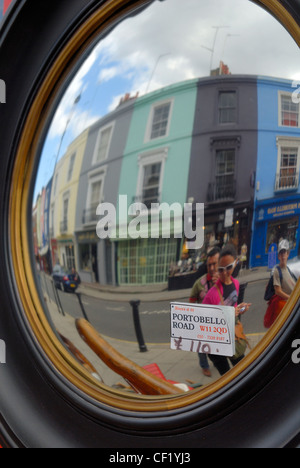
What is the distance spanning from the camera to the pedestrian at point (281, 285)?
2.51 ft

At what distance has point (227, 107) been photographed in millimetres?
875

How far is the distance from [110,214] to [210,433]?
57 centimetres

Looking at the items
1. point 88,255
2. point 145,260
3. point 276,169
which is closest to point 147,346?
point 145,260

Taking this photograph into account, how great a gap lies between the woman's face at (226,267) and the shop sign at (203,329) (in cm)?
6

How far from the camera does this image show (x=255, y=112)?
83 centimetres

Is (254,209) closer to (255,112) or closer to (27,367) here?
(255,112)

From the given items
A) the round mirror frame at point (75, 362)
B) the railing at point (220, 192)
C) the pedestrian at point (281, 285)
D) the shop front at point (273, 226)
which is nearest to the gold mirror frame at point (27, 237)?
the round mirror frame at point (75, 362)

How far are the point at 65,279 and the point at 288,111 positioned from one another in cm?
77

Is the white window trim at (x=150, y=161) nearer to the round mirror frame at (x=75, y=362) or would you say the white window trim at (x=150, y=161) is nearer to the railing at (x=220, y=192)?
the railing at (x=220, y=192)

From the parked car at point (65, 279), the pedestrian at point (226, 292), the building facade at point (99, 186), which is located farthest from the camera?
the parked car at point (65, 279)

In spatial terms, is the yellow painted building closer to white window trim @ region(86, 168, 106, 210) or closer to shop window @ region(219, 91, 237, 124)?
white window trim @ region(86, 168, 106, 210)

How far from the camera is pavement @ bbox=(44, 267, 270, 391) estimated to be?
86 centimetres

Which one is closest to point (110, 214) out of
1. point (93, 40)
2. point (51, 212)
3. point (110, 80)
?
point (51, 212)
